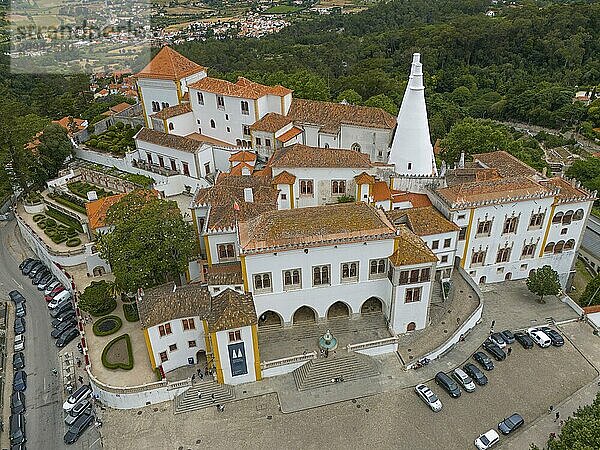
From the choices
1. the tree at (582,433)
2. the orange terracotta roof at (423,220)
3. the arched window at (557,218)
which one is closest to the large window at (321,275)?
the orange terracotta roof at (423,220)

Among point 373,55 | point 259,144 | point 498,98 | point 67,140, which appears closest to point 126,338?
point 259,144

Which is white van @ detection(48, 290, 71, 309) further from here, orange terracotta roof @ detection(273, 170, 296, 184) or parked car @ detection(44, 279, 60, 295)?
orange terracotta roof @ detection(273, 170, 296, 184)

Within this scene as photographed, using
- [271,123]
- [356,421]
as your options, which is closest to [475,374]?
[356,421]

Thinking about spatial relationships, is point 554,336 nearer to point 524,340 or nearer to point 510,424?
point 524,340

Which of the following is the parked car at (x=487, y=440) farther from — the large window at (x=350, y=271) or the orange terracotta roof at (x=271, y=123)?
the orange terracotta roof at (x=271, y=123)

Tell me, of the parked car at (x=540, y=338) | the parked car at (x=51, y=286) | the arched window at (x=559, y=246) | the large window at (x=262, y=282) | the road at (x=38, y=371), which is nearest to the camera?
the road at (x=38, y=371)

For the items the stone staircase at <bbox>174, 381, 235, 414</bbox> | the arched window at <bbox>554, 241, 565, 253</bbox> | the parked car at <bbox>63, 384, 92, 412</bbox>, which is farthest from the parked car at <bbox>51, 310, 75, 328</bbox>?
the arched window at <bbox>554, 241, 565, 253</bbox>

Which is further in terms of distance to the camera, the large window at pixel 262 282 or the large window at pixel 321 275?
the large window at pixel 321 275
